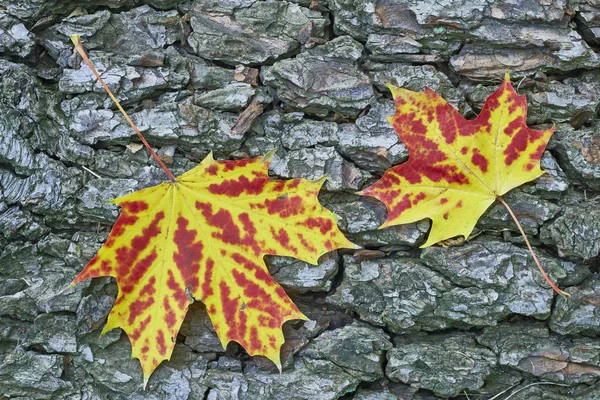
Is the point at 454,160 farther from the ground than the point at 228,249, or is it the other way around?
the point at 454,160

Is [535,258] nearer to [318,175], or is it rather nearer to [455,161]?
[455,161]

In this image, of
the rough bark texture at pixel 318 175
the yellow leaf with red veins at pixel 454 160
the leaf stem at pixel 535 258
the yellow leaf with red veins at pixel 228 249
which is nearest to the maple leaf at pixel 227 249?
the yellow leaf with red veins at pixel 228 249

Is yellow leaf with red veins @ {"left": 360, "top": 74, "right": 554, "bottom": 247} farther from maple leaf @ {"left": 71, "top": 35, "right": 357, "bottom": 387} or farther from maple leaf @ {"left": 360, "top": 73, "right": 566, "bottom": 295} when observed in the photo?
maple leaf @ {"left": 71, "top": 35, "right": 357, "bottom": 387}

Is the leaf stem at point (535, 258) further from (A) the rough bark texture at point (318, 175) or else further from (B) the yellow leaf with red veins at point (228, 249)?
(B) the yellow leaf with red veins at point (228, 249)

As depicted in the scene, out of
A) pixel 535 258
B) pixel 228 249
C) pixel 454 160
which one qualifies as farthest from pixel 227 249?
pixel 535 258

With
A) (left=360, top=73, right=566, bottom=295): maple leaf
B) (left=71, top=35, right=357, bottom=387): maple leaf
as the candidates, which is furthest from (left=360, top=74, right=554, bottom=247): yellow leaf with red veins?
(left=71, top=35, right=357, bottom=387): maple leaf

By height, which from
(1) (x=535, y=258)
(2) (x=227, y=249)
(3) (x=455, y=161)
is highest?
(3) (x=455, y=161)
